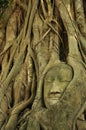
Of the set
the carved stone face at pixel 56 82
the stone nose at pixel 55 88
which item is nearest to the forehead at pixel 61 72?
the carved stone face at pixel 56 82

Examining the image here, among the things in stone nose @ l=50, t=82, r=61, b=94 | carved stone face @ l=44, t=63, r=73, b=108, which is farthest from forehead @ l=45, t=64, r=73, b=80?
stone nose @ l=50, t=82, r=61, b=94

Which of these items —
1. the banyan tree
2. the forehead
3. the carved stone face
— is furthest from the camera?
the forehead

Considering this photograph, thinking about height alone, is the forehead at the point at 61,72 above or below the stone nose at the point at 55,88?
above

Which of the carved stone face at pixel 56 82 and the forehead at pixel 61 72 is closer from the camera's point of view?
the carved stone face at pixel 56 82

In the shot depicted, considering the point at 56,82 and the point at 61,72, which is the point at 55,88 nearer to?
the point at 56,82

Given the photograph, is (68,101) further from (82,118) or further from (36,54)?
(36,54)

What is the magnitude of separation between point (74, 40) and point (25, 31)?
89 cm

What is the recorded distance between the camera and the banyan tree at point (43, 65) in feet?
14.5

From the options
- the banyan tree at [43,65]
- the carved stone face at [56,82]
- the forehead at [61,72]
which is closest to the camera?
the banyan tree at [43,65]

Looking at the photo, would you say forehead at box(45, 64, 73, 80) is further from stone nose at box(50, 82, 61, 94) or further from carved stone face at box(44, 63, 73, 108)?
stone nose at box(50, 82, 61, 94)

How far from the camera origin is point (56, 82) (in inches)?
184

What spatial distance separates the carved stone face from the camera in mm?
4570

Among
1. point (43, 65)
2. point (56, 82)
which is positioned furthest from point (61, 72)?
point (43, 65)

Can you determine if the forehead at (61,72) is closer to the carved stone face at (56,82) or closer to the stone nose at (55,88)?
the carved stone face at (56,82)
